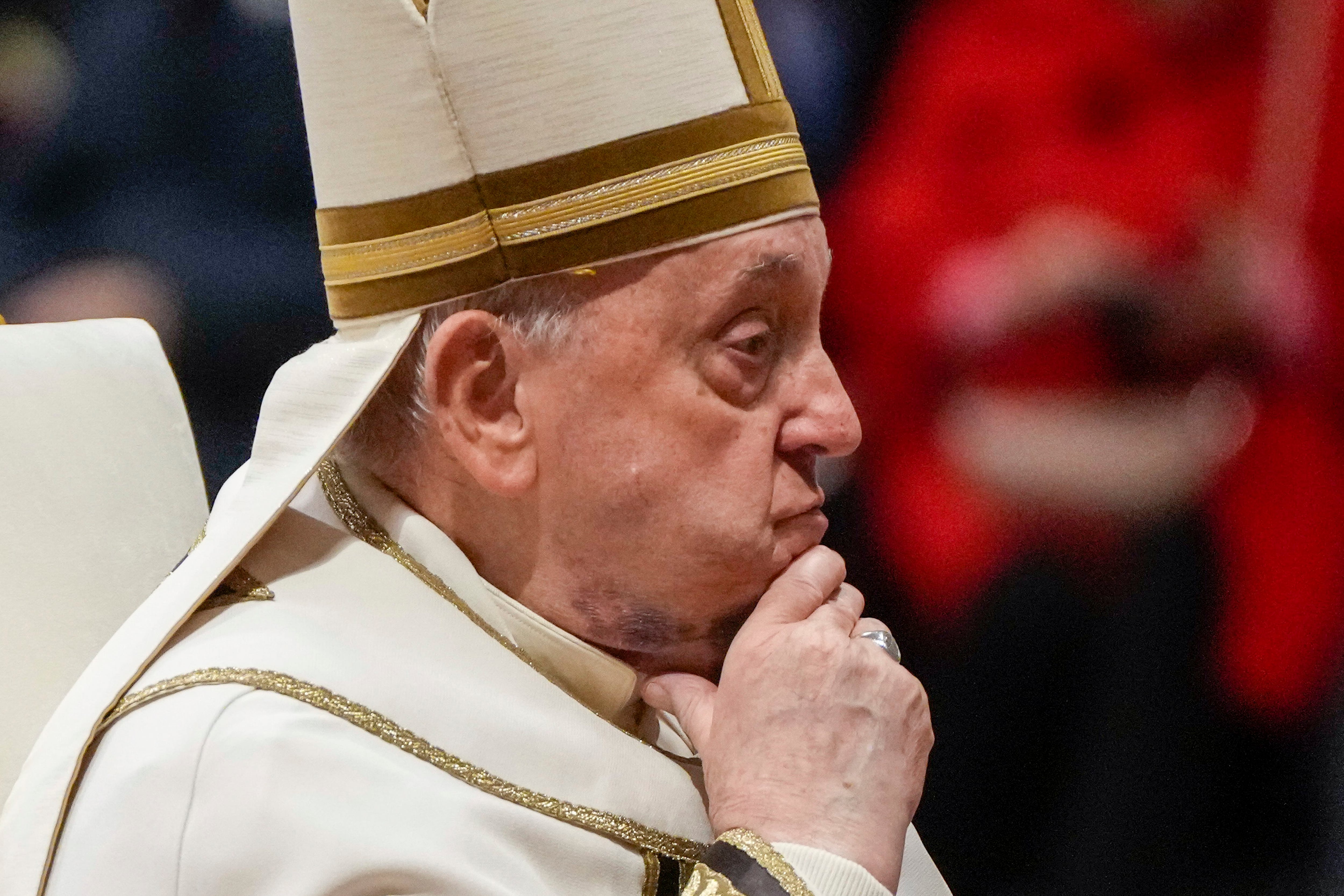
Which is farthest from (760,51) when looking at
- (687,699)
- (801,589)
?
(687,699)

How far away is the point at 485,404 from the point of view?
144 cm

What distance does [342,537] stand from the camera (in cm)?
151

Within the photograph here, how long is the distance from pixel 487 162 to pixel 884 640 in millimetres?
693

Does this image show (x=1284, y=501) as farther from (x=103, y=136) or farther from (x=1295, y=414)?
(x=103, y=136)

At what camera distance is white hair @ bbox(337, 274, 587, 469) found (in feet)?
4.64

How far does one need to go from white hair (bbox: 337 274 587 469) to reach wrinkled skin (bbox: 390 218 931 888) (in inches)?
0.5

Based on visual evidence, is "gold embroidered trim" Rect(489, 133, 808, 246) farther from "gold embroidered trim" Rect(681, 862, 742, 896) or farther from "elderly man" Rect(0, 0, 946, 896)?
"gold embroidered trim" Rect(681, 862, 742, 896)

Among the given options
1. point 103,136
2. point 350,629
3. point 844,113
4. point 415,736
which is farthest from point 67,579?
point 844,113

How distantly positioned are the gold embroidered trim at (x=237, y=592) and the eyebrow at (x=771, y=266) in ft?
2.03

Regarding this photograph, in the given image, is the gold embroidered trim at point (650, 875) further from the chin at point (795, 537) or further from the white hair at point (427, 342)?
the white hair at point (427, 342)

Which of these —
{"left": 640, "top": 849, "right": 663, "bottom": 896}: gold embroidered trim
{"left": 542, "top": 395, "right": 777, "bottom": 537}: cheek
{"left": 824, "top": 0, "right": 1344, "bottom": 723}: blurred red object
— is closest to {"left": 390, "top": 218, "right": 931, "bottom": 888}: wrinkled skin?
{"left": 542, "top": 395, "right": 777, "bottom": 537}: cheek

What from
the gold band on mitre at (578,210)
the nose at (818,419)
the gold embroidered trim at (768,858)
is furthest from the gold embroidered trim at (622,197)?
the gold embroidered trim at (768,858)

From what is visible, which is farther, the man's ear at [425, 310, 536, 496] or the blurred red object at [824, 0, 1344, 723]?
the blurred red object at [824, 0, 1344, 723]

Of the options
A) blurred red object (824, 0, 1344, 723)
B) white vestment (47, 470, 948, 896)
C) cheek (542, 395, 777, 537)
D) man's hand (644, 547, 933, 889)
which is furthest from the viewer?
blurred red object (824, 0, 1344, 723)
